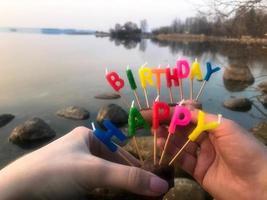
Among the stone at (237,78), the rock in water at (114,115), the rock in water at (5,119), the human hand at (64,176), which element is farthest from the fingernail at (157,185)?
the stone at (237,78)

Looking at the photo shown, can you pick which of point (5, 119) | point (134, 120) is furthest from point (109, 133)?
point (5, 119)

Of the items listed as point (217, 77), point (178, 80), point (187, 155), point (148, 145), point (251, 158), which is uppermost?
point (178, 80)

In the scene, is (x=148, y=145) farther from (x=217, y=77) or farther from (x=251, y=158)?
(x=217, y=77)

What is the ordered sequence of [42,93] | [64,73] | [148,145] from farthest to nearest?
[64,73] < [42,93] < [148,145]

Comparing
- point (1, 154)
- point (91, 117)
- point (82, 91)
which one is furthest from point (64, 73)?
point (1, 154)

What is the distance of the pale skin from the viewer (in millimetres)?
1301

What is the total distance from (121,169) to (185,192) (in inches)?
127

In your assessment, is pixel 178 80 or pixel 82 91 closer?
pixel 178 80

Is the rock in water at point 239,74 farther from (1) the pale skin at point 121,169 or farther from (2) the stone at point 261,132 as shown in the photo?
(1) the pale skin at point 121,169

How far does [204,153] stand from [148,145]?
353cm

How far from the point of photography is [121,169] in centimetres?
132

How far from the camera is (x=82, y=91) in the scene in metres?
10.9

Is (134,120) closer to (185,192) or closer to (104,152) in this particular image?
(104,152)

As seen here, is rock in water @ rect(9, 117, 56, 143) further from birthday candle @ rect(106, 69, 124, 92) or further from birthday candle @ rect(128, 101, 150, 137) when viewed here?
birthday candle @ rect(128, 101, 150, 137)
